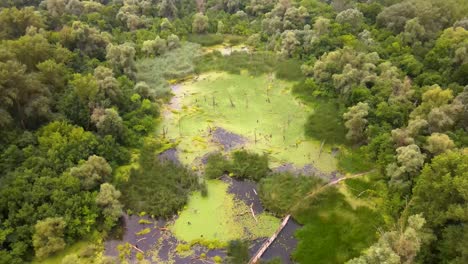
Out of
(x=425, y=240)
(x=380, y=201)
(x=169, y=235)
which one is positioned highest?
(x=425, y=240)

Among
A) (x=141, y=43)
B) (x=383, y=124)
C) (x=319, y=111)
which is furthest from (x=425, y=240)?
(x=141, y=43)

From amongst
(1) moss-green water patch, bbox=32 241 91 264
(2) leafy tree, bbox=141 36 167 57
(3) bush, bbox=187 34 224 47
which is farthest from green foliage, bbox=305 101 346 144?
(2) leafy tree, bbox=141 36 167 57

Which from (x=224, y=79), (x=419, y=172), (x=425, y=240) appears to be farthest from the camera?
(x=224, y=79)

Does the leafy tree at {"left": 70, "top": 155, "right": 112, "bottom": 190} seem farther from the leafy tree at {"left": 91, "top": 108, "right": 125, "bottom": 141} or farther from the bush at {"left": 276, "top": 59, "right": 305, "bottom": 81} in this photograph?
the bush at {"left": 276, "top": 59, "right": 305, "bottom": 81}

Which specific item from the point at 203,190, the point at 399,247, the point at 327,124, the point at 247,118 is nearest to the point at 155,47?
the point at 247,118

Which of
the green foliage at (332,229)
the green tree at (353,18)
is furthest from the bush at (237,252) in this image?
the green tree at (353,18)

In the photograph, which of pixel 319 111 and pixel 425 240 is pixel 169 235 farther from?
pixel 319 111
